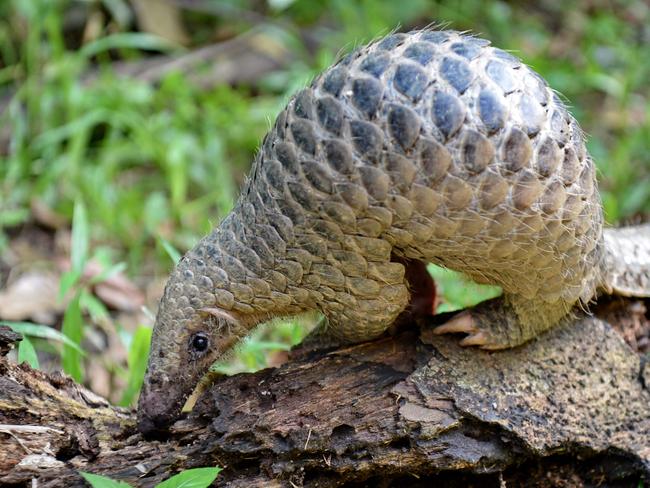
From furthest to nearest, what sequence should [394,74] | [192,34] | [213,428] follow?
1. [192,34]
2. [213,428]
3. [394,74]

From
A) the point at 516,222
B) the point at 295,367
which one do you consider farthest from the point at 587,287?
the point at 295,367

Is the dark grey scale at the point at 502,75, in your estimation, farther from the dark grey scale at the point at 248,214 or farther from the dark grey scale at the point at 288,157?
the dark grey scale at the point at 248,214

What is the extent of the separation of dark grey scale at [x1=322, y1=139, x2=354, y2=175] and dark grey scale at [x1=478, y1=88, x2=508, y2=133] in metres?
0.42

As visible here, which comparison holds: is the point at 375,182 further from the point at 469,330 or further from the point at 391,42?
the point at 469,330

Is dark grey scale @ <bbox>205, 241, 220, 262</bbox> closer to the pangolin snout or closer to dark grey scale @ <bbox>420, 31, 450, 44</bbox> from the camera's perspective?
the pangolin snout

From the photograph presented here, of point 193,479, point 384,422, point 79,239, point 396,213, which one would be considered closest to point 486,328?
point 384,422

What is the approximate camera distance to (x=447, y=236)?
8.60 ft

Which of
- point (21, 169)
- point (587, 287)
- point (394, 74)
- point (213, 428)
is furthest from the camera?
point (21, 169)

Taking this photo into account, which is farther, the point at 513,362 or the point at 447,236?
the point at 513,362

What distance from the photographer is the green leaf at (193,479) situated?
2426 mm

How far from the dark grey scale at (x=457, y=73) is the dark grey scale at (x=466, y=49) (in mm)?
33

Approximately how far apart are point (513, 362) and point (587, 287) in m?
0.39

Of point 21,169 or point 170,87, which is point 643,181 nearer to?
point 170,87

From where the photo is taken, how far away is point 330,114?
2.59 m
